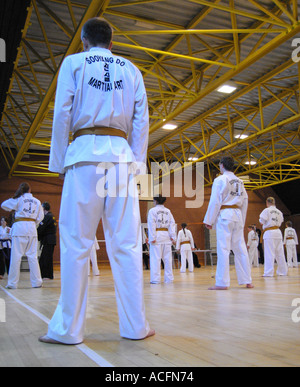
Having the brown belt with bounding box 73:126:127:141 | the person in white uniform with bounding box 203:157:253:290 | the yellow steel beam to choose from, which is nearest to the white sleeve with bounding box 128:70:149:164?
the brown belt with bounding box 73:126:127:141

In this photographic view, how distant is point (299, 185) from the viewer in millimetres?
23906

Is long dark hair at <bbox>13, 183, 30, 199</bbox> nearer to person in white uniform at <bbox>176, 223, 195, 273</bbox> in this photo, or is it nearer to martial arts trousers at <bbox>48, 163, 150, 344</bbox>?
martial arts trousers at <bbox>48, 163, 150, 344</bbox>

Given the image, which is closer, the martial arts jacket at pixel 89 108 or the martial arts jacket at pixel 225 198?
the martial arts jacket at pixel 89 108

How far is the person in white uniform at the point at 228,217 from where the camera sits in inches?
233

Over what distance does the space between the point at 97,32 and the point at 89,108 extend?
532 mm

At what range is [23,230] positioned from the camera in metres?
6.81

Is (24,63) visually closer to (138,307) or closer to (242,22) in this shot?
(242,22)

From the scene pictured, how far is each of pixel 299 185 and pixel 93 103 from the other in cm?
2359

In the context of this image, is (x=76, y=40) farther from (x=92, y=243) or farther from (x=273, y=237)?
(x=92, y=243)

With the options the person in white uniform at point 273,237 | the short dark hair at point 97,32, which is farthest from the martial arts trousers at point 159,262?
the short dark hair at point 97,32

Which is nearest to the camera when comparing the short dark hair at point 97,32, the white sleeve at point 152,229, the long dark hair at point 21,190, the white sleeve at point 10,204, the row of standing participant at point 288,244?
the short dark hair at point 97,32

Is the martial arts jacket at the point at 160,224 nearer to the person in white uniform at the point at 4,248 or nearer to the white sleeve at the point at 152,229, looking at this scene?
the white sleeve at the point at 152,229

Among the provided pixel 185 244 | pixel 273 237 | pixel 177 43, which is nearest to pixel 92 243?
pixel 273 237

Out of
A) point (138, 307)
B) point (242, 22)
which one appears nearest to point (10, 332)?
point (138, 307)
